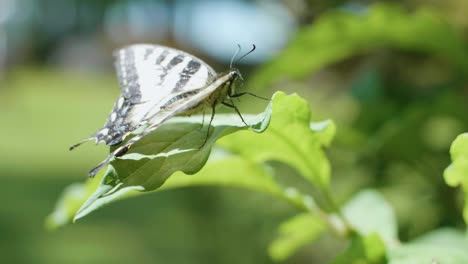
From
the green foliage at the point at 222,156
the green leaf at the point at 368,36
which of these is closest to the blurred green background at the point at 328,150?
the green leaf at the point at 368,36

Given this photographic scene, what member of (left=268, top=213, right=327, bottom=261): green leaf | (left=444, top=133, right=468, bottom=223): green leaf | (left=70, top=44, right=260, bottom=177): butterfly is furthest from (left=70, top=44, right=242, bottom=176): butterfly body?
(left=444, top=133, right=468, bottom=223): green leaf

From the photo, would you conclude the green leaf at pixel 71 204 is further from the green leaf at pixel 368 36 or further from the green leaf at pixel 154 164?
the green leaf at pixel 368 36

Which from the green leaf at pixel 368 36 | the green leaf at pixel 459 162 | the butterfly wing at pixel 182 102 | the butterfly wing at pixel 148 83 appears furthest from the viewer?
the green leaf at pixel 368 36

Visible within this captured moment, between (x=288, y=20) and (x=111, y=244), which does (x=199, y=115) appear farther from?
(x=111, y=244)

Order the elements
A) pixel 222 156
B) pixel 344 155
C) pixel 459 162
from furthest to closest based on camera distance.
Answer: pixel 344 155 → pixel 222 156 → pixel 459 162

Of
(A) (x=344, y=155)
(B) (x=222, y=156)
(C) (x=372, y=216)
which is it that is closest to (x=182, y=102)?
(B) (x=222, y=156)

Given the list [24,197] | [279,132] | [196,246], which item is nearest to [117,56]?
[279,132]

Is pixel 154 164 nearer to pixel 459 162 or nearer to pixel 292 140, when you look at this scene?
pixel 292 140

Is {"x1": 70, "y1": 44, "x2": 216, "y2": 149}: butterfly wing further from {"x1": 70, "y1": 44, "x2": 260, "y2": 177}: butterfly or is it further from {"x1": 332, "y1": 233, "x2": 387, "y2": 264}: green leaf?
{"x1": 332, "y1": 233, "x2": 387, "y2": 264}: green leaf
